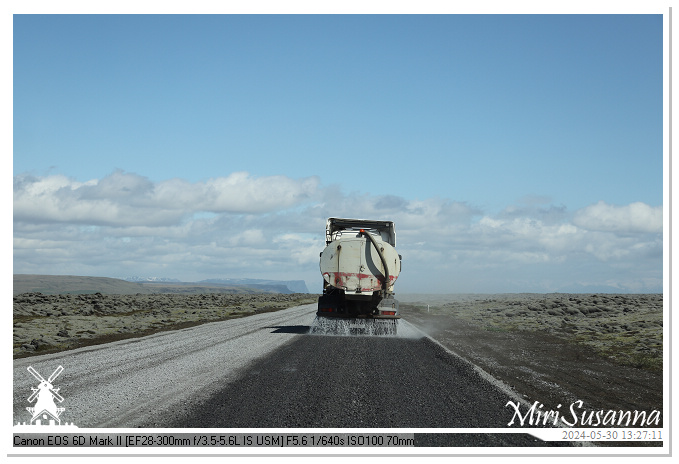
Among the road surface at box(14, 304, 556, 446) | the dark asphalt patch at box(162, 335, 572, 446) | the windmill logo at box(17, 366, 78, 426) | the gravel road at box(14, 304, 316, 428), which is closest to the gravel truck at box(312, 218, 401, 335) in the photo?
the gravel road at box(14, 304, 316, 428)

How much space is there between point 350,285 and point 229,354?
A: 6768 mm

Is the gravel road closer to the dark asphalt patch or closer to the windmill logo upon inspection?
the windmill logo

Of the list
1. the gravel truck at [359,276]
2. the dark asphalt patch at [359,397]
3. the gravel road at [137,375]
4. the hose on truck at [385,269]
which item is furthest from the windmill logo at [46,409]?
the hose on truck at [385,269]

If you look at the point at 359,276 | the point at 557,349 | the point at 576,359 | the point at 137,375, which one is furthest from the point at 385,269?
the point at 137,375

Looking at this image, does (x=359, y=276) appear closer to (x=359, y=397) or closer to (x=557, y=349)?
(x=557, y=349)

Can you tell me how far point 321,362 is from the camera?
13414 millimetres

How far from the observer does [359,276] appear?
2058 cm

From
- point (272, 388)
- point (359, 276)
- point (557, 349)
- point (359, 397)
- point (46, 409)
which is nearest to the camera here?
point (46, 409)

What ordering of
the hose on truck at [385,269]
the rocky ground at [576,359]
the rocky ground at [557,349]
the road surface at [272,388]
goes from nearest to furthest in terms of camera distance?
the road surface at [272,388] < the rocky ground at [576,359] < the rocky ground at [557,349] < the hose on truck at [385,269]

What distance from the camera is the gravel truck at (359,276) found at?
20578 mm

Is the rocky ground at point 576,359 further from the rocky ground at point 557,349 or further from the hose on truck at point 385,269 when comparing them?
the hose on truck at point 385,269

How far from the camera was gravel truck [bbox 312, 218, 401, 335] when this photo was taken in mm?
20578

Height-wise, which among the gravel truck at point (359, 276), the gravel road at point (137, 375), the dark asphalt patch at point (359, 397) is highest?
the gravel truck at point (359, 276)
